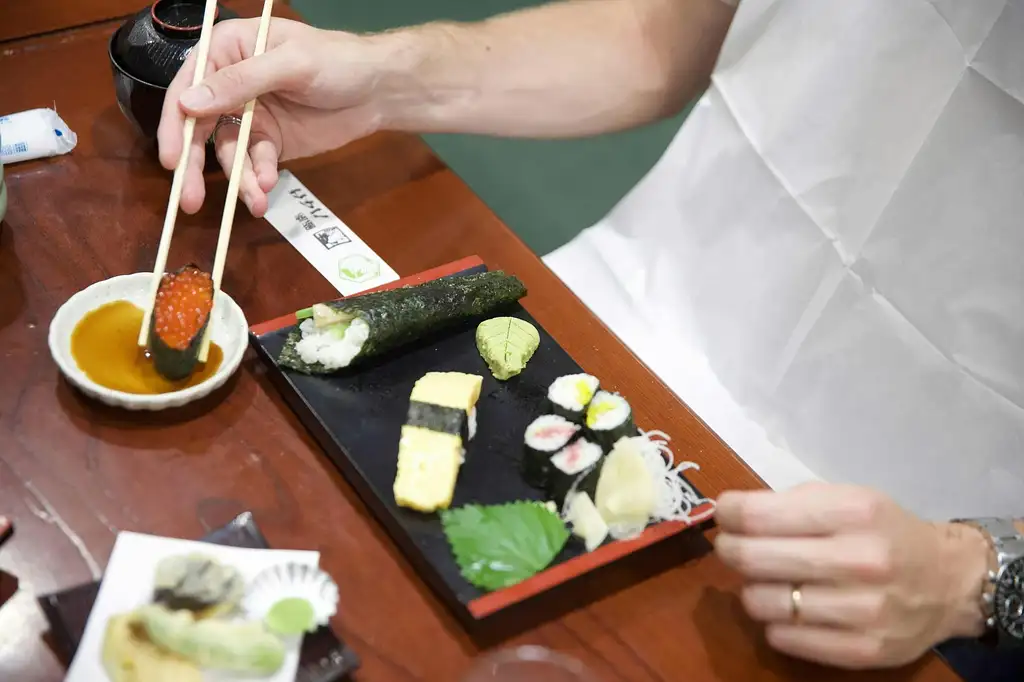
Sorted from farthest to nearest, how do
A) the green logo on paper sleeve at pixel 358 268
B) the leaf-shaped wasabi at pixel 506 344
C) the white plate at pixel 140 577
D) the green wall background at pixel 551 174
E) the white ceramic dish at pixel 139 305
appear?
1. the green wall background at pixel 551 174
2. the green logo on paper sleeve at pixel 358 268
3. the leaf-shaped wasabi at pixel 506 344
4. the white ceramic dish at pixel 139 305
5. the white plate at pixel 140 577

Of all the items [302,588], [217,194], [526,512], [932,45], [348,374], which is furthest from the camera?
[217,194]

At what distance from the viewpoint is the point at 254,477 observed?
1.01 metres

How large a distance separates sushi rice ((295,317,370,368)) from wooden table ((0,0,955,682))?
7cm

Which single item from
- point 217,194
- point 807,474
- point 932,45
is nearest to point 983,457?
point 807,474

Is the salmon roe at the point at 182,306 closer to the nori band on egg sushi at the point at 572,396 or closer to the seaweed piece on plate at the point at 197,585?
the seaweed piece on plate at the point at 197,585

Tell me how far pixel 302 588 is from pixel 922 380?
951 millimetres

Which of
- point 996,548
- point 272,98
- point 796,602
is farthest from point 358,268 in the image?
point 996,548

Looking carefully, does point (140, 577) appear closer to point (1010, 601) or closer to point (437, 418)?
point (437, 418)

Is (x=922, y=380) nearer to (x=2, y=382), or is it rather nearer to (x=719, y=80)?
(x=719, y=80)

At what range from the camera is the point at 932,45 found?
128cm

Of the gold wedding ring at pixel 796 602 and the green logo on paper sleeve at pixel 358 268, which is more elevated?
the gold wedding ring at pixel 796 602

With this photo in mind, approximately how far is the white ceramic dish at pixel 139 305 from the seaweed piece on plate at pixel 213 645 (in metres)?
0.28

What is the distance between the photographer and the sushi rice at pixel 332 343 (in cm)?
110

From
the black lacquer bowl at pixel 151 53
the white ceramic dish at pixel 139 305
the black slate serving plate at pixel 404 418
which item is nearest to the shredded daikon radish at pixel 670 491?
the black slate serving plate at pixel 404 418
